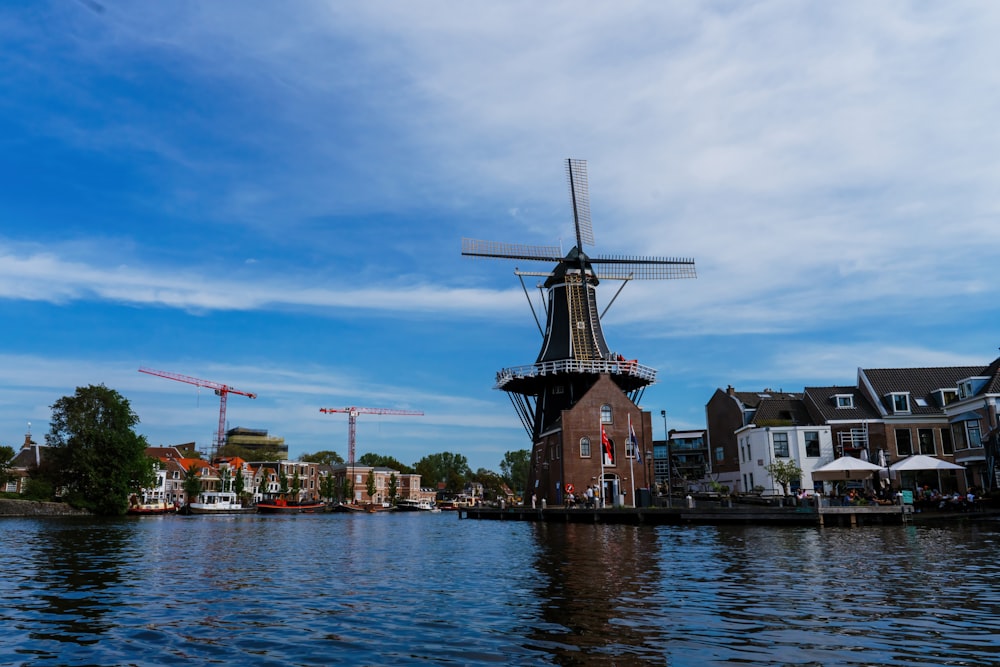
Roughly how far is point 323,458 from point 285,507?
7199 centimetres

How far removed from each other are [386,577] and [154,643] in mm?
9638

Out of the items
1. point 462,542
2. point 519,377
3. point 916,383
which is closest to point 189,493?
point 519,377

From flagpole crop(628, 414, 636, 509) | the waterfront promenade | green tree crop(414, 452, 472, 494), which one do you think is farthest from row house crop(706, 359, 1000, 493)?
green tree crop(414, 452, 472, 494)

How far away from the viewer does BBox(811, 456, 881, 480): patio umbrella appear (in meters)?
46.6

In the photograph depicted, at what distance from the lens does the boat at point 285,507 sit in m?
112

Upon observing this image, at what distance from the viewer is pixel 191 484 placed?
360 ft

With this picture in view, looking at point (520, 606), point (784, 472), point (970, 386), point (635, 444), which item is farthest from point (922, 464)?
point (520, 606)

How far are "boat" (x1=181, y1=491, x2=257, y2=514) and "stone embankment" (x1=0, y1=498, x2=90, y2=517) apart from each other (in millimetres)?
27012

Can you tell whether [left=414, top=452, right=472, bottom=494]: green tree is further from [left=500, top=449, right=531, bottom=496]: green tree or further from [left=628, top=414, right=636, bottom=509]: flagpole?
[left=628, top=414, right=636, bottom=509]: flagpole

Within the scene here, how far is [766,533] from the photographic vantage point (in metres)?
35.5

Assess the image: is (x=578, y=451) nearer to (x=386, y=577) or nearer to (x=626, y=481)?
(x=626, y=481)

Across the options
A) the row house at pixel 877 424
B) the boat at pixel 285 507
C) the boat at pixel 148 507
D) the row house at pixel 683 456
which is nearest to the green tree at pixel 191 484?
the boat at pixel 148 507

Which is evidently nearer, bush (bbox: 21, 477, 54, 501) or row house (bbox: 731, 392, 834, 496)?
row house (bbox: 731, 392, 834, 496)

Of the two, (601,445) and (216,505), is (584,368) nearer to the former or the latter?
(601,445)
